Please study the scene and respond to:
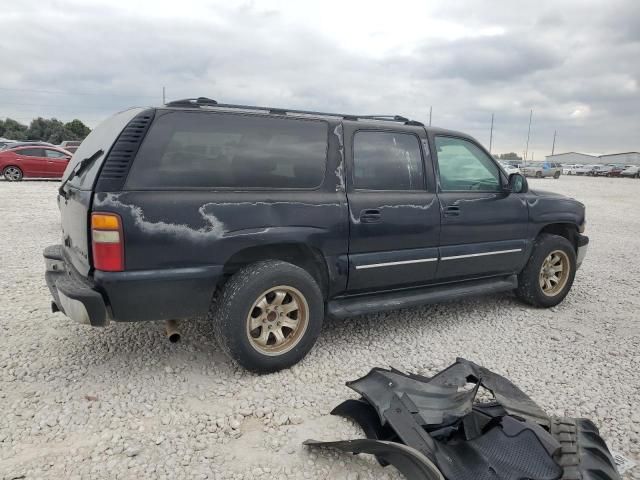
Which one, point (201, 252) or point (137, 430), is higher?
point (201, 252)

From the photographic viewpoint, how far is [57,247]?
3834 mm

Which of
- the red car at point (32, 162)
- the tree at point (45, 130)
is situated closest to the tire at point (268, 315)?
the red car at point (32, 162)

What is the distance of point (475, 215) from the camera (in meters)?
4.20

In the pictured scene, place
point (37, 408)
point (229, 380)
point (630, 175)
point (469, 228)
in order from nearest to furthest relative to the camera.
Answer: point (37, 408)
point (229, 380)
point (469, 228)
point (630, 175)

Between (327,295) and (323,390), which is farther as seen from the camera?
(327,295)

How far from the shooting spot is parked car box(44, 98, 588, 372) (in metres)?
2.86

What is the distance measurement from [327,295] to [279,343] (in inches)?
21.2

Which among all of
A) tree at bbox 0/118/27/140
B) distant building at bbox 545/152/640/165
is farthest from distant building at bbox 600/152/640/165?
tree at bbox 0/118/27/140

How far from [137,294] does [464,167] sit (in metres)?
2.99

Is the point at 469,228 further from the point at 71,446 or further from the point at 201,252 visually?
the point at 71,446

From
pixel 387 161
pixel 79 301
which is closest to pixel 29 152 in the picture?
pixel 79 301

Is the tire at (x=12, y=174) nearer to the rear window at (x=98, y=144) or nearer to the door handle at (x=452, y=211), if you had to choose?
the rear window at (x=98, y=144)

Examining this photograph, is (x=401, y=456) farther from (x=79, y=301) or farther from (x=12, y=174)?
(x=12, y=174)

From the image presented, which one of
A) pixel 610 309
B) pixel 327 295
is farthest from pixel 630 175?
pixel 327 295
